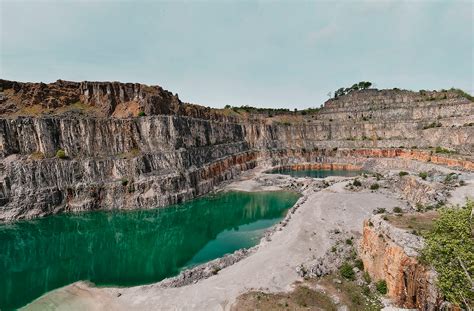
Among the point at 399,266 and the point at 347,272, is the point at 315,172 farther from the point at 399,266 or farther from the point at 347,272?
the point at 399,266

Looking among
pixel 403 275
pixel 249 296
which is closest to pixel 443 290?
pixel 403 275

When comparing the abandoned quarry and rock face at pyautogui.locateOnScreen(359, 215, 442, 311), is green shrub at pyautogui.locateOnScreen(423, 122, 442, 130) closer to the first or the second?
the abandoned quarry

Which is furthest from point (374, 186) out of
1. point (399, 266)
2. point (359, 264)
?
point (399, 266)

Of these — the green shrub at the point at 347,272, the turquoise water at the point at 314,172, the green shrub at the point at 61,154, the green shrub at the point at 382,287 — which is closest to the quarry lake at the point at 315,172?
the turquoise water at the point at 314,172

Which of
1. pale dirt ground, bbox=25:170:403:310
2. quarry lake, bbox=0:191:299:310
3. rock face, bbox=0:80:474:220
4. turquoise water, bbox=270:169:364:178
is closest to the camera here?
pale dirt ground, bbox=25:170:403:310

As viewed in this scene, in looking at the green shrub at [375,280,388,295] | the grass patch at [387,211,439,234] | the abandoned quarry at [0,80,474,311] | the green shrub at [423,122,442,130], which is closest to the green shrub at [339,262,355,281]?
the abandoned quarry at [0,80,474,311]
